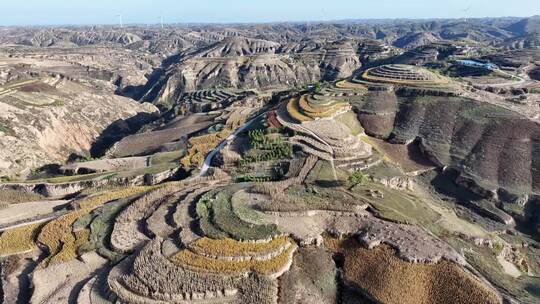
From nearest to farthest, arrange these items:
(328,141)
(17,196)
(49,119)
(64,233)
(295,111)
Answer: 1. (64,233)
2. (17,196)
3. (328,141)
4. (295,111)
5. (49,119)

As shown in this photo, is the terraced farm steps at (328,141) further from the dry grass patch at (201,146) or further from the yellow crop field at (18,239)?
the yellow crop field at (18,239)

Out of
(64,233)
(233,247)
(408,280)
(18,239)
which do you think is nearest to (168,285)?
(233,247)

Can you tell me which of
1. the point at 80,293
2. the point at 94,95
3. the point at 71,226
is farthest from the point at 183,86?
the point at 80,293

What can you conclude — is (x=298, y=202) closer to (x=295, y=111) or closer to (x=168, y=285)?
(x=168, y=285)

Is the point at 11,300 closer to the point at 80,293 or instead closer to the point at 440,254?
the point at 80,293

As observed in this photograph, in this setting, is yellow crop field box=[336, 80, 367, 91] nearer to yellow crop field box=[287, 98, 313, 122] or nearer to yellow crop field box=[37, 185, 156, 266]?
yellow crop field box=[287, 98, 313, 122]

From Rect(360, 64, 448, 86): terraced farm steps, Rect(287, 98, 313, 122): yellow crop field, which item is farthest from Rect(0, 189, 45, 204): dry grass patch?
Rect(360, 64, 448, 86): terraced farm steps

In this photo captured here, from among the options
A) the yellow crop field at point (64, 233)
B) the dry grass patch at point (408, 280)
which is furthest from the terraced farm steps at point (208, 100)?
the dry grass patch at point (408, 280)
